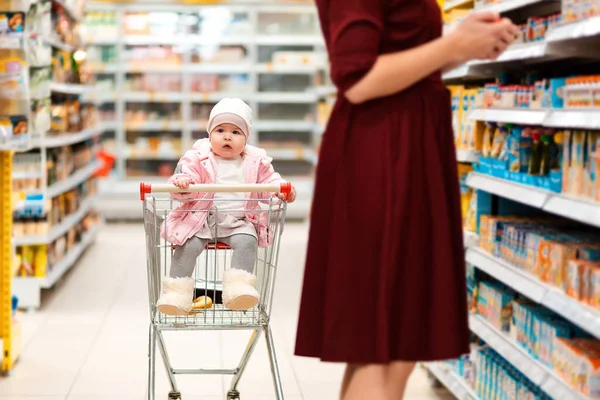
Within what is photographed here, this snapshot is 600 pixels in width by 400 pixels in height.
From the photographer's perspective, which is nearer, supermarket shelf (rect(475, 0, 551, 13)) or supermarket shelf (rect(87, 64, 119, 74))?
supermarket shelf (rect(475, 0, 551, 13))

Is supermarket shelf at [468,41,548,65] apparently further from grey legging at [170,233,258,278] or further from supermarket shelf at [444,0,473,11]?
grey legging at [170,233,258,278]

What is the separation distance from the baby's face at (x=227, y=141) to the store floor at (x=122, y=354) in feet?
4.39

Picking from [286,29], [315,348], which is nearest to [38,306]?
→ [315,348]

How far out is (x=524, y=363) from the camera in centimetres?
304

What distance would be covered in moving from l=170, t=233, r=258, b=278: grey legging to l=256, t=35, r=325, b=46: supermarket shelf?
25.1 feet

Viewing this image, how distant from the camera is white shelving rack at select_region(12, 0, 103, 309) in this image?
5594mm

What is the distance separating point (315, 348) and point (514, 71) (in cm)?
220

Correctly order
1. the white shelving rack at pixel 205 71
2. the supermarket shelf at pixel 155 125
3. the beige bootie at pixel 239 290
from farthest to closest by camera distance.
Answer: the supermarket shelf at pixel 155 125 < the white shelving rack at pixel 205 71 < the beige bootie at pixel 239 290

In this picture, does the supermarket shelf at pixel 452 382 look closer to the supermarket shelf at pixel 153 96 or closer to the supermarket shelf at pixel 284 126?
the supermarket shelf at pixel 284 126

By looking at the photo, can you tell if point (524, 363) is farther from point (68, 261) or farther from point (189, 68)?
point (189, 68)

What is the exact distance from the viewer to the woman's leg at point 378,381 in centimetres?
197

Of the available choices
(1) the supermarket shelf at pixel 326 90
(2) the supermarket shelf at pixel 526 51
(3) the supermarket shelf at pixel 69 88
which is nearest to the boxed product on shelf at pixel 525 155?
(2) the supermarket shelf at pixel 526 51

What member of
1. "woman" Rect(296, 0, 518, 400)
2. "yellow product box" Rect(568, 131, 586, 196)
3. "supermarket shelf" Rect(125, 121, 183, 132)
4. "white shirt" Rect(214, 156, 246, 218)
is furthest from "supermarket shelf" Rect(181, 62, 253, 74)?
"woman" Rect(296, 0, 518, 400)

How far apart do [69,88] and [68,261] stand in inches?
49.7
